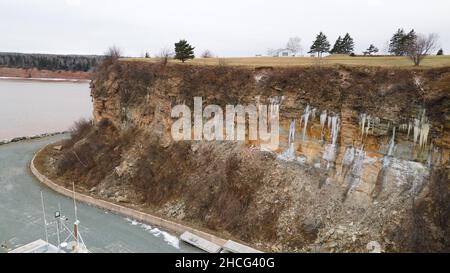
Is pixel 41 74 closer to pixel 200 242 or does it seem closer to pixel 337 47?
pixel 337 47

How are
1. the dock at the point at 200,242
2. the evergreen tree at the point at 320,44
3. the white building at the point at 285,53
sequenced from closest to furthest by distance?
the dock at the point at 200,242
the evergreen tree at the point at 320,44
the white building at the point at 285,53

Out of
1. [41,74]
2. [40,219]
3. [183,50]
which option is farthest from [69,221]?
[41,74]

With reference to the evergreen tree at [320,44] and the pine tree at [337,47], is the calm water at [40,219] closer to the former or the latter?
the evergreen tree at [320,44]

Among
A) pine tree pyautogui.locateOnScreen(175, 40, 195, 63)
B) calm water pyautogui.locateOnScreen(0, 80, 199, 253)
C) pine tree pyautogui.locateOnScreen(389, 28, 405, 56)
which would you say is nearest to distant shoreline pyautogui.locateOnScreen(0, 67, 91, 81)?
calm water pyautogui.locateOnScreen(0, 80, 199, 253)

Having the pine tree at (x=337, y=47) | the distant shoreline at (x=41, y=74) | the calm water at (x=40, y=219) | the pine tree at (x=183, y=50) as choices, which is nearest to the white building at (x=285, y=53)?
the pine tree at (x=337, y=47)

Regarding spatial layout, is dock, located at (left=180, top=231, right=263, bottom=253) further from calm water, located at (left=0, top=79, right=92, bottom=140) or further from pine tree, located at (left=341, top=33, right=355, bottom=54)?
calm water, located at (left=0, top=79, right=92, bottom=140)

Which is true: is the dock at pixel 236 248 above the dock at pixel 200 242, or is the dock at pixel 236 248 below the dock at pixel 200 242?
above
